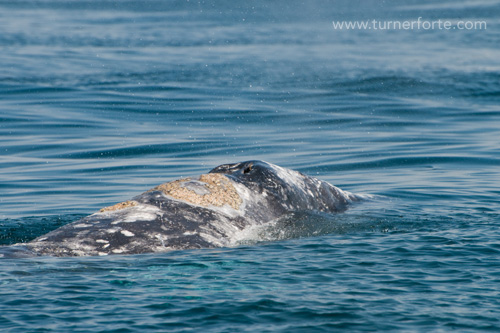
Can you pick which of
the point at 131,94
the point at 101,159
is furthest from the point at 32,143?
the point at 131,94

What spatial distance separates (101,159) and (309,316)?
14.1 metres

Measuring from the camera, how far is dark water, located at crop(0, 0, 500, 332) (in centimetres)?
750

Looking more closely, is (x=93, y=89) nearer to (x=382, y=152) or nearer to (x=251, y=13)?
(x=382, y=152)

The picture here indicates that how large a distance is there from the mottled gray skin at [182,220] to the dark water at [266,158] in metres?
0.29

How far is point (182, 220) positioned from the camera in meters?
9.76

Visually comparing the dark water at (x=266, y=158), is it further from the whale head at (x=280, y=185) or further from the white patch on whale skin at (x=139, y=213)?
the white patch on whale skin at (x=139, y=213)

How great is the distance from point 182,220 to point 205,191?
713mm

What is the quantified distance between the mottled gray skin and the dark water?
29 cm

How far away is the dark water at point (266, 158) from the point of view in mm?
7504

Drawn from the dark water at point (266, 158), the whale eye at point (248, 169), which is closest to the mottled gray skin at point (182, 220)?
the whale eye at point (248, 169)

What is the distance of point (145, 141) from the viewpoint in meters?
23.0

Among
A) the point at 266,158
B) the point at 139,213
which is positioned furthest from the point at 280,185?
the point at 266,158

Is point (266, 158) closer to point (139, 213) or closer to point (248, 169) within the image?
point (248, 169)

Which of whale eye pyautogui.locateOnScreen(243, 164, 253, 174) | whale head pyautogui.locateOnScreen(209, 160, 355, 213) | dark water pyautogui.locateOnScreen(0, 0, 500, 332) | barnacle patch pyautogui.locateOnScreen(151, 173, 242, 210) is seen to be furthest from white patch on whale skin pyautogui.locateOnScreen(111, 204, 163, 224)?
whale eye pyautogui.locateOnScreen(243, 164, 253, 174)
